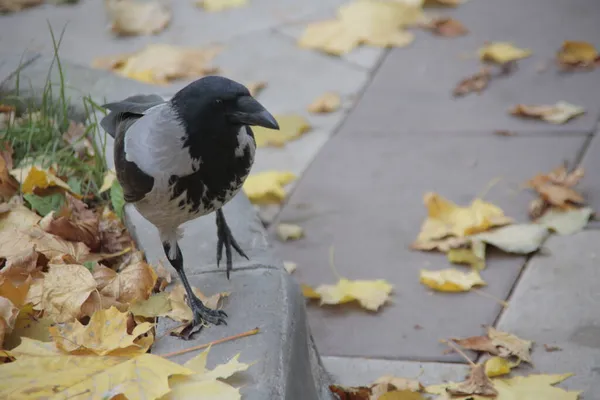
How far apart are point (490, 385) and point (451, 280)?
782mm

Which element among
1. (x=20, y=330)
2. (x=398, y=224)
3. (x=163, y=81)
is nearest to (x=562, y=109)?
(x=398, y=224)

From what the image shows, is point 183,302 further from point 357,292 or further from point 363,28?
point 363,28

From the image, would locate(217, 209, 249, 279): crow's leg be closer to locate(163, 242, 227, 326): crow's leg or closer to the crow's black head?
locate(163, 242, 227, 326): crow's leg

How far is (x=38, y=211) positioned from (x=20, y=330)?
0.84 metres

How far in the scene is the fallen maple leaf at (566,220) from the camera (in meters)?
4.02

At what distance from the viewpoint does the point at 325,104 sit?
5.35 m

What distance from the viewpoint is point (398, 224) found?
169 inches

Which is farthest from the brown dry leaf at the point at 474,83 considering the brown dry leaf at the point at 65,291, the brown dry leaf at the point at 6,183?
the brown dry leaf at the point at 65,291

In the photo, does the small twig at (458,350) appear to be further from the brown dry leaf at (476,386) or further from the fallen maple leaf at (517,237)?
the fallen maple leaf at (517,237)

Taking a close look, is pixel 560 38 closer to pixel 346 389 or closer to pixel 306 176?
pixel 306 176

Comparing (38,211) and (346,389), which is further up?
(38,211)

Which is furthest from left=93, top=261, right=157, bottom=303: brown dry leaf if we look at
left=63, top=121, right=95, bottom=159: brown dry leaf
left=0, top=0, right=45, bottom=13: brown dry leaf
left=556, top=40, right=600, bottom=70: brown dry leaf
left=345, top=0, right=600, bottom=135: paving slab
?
left=0, top=0, right=45, bottom=13: brown dry leaf

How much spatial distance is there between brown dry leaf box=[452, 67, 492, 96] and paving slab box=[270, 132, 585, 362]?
562 mm

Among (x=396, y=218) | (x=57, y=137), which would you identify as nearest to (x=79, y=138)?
(x=57, y=137)
